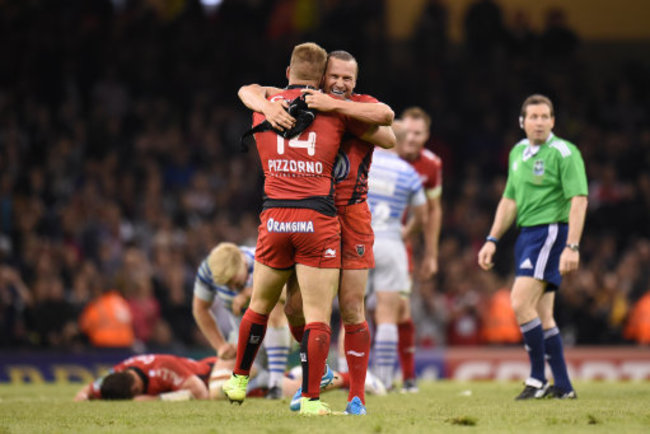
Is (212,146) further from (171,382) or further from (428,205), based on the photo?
(171,382)

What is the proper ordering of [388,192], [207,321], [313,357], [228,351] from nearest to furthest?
[313,357] < [228,351] < [207,321] < [388,192]

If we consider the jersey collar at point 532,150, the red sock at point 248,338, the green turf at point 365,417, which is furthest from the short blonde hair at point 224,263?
the jersey collar at point 532,150

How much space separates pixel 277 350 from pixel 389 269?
51.7 inches

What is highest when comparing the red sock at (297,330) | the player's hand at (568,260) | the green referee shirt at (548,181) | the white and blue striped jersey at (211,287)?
the green referee shirt at (548,181)

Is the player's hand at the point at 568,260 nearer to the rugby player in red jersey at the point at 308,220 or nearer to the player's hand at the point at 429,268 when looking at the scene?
the rugby player in red jersey at the point at 308,220

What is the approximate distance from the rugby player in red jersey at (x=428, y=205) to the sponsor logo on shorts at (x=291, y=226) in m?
3.80

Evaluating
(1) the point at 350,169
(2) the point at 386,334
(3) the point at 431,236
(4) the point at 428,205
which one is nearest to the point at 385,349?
(2) the point at 386,334

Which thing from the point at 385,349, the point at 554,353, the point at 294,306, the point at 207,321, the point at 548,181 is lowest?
the point at 385,349

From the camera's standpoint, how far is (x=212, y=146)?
18.4m

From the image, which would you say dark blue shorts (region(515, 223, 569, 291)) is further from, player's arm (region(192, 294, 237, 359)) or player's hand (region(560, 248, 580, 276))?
player's arm (region(192, 294, 237, 359))

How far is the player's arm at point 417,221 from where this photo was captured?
9.59m

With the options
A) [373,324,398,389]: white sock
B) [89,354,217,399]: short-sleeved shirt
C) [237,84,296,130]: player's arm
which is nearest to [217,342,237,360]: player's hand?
[89,354,217,399]: short-sleeved shirt

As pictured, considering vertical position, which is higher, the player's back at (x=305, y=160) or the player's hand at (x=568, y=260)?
the player's back at (x=305, y=160)

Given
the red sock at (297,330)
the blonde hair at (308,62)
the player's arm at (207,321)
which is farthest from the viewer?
the player's arm at (207,321)
